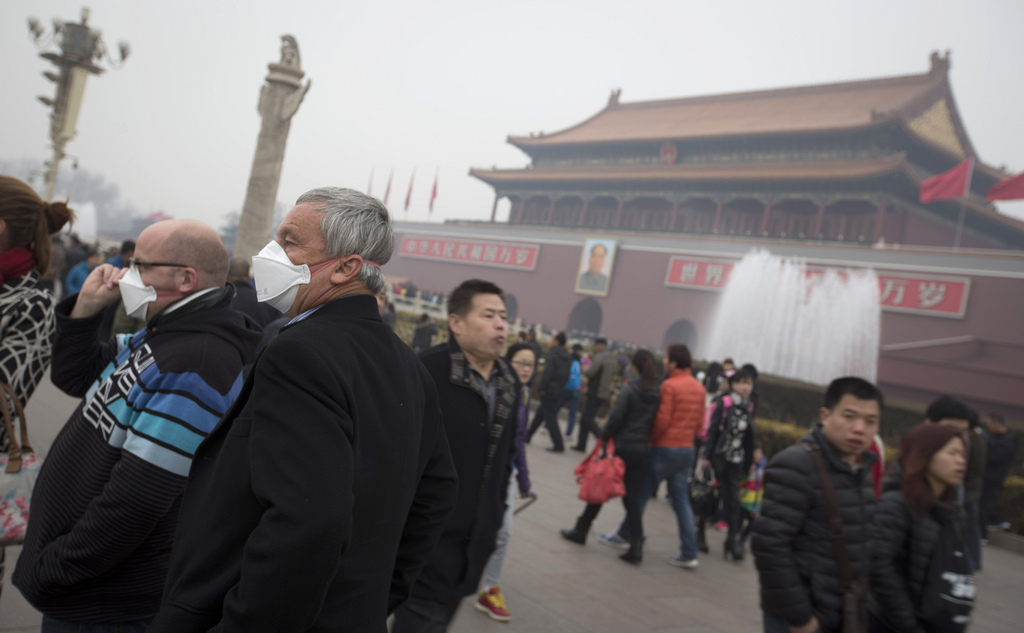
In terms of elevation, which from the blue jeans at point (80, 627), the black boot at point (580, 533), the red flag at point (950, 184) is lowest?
the black boot at point (580, 533)

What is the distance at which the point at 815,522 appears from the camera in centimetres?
207

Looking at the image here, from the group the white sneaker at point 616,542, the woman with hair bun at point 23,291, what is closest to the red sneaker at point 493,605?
the white sneaker at point 616,542

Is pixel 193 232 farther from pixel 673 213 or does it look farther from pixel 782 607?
pixel 673 213

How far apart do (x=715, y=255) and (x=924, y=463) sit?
18.1 m

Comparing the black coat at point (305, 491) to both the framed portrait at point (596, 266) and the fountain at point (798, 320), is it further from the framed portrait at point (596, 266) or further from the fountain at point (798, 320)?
the framed portrait at point (596, 266)

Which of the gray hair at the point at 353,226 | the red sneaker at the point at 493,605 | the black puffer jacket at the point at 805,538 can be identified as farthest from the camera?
the red sneaker at the point at 493,605

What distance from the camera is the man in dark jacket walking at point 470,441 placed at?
7.14 ft

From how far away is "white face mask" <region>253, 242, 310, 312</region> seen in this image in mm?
1256

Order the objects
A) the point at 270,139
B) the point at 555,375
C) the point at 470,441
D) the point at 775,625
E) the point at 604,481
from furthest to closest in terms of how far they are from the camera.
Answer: the point at 270,139 → the point at 555,375 → the point at 604,481 → the point at 470,441 → the point at 775,625

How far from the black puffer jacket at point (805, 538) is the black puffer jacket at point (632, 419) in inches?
90.9

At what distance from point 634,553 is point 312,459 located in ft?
12.5

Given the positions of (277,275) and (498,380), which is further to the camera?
(498,380)

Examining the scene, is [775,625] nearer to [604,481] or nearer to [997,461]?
[604,481]

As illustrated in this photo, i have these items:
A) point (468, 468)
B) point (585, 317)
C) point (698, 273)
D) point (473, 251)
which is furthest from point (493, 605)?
point (473, 251)
